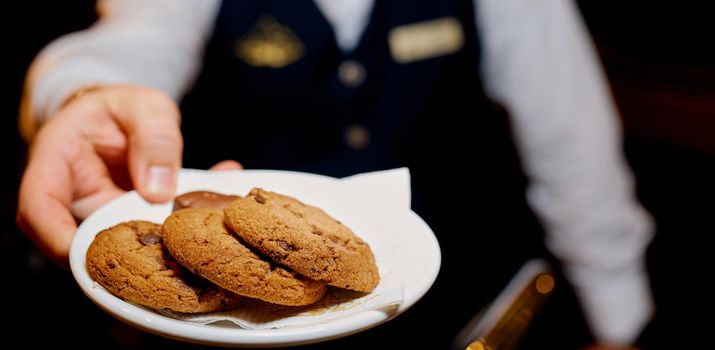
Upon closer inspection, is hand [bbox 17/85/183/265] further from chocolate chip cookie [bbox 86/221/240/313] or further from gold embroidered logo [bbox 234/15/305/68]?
gold embroidered logo [bbox 234/15/305/68]

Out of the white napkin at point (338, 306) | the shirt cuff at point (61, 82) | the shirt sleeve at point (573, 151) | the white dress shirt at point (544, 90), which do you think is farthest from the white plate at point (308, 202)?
the shirt sleeve at point (573, 151)

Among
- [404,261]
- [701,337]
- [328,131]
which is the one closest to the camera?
[404,261]

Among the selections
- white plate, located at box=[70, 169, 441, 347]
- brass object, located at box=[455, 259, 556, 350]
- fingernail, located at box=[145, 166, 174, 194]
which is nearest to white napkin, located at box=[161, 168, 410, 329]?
white plate, located at box=[70, 169, 441, 347]

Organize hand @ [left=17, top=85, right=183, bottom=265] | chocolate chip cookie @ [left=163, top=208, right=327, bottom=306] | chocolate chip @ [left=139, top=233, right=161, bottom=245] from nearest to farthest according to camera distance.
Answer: chocolate chip cookie @ [left=163, top=208, right=327, bottom=306] → chocolate chip @ [left=139, top=233, right=161, bottom=245] → hand @ [left=17, top=85, right=183, bottom=265]

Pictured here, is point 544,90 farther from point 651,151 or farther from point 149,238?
point 149,238

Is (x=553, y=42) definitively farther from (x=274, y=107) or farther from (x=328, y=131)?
(x=274, y=107)

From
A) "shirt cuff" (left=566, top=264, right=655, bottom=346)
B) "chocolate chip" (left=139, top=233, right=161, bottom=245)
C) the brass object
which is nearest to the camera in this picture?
"chocolate chip" (left=139, top=233, right=161, bottom=245)

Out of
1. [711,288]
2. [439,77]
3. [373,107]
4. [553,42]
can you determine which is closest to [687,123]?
[711,288]

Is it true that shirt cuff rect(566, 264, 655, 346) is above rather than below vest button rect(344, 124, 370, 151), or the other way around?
below
